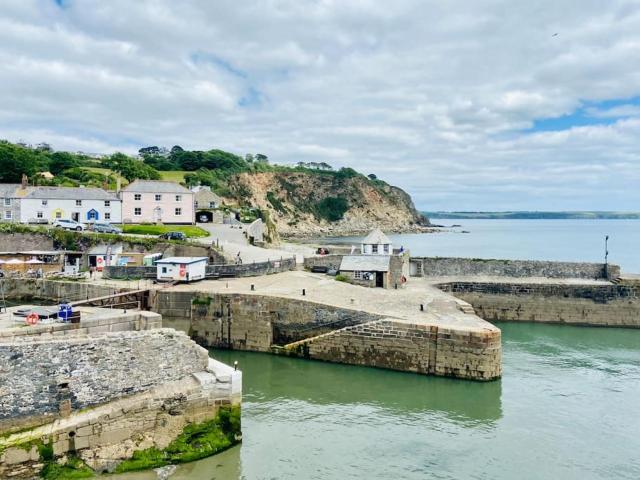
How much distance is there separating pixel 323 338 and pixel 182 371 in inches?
330

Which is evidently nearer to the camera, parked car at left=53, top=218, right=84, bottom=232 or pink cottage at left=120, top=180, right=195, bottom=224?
parked car at left=53, top=218, right=84, bottom=232

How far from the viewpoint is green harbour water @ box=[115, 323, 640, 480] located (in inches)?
501

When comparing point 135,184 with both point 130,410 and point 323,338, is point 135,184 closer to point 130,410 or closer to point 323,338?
point 323,338

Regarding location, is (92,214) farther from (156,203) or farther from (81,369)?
(81,369)

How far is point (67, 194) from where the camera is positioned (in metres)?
40.2

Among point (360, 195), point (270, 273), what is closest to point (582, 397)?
point (270, 273)

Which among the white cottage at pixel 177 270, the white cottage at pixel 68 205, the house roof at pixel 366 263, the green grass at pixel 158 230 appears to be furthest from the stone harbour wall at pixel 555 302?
the white cottage at pixel 68 205

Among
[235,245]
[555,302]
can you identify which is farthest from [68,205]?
[555,302]

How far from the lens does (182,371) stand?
13.0m

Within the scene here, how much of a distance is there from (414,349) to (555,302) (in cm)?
1391

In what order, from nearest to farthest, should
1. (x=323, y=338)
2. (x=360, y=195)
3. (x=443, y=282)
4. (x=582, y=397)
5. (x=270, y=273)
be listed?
(x=582, y=397) < (x=323, y=338) < (x=270, y=273) < (x=443, y=282) < (x=360, y=195)

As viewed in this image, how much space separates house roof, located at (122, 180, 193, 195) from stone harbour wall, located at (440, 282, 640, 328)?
23287 mm

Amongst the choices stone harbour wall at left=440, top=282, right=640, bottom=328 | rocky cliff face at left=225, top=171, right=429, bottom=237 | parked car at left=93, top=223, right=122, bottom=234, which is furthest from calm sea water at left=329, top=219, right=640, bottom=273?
parked car at left=93, top=223, right=122, bottom=234

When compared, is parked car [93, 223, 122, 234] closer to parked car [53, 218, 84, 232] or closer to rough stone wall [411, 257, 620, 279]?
parked car [53, 218, 84, 232]
